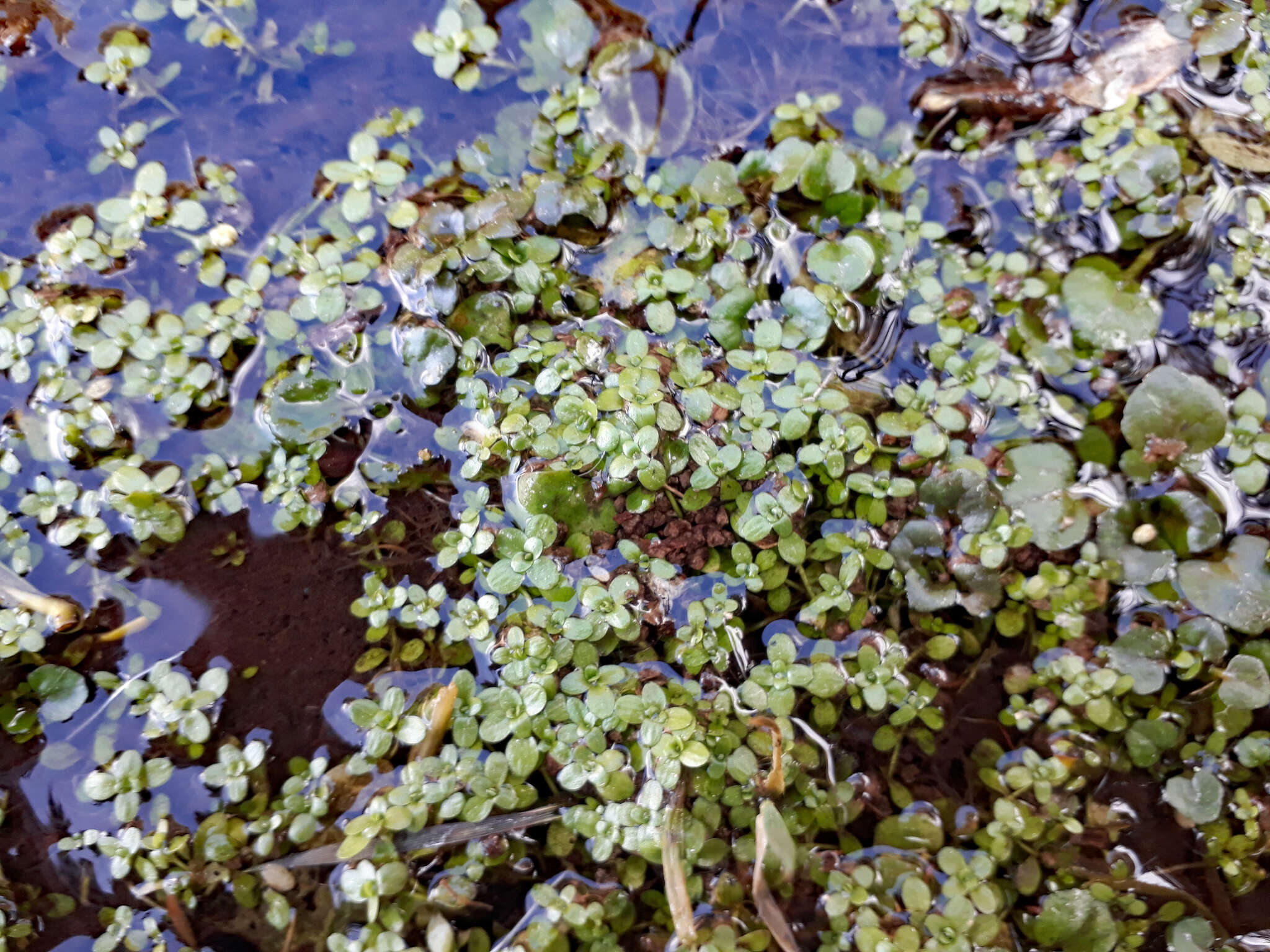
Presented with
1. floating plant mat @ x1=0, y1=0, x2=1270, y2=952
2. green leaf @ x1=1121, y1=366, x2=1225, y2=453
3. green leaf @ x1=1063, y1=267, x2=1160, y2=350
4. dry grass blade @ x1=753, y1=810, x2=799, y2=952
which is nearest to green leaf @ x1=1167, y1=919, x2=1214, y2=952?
floating plant mat @ x1=0, y1=0, x2=1270, y2=952

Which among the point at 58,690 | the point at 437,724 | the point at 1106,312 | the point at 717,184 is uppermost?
the point at 717,184

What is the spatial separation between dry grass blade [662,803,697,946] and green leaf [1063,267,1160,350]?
1613mm

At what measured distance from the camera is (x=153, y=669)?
1.92m

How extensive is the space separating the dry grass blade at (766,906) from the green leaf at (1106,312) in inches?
58.4

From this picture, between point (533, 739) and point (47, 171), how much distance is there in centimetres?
194

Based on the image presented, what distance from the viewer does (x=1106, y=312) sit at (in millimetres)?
1992

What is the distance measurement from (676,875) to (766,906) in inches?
10.0

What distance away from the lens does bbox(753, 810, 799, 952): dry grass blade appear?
6.07ft

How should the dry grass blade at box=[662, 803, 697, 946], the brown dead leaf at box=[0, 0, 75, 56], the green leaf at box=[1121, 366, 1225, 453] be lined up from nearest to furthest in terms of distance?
the dry grass blade at box=[662, 803, 697, 946], the green leaf at box=[1121, 366, 1225, 453], the brown dead leaf at box=[0, 0, 75, 56]

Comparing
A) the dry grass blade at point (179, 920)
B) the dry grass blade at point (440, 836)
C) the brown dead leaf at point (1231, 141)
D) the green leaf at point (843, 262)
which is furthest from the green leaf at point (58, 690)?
the brown dead leaf at point (1231, 141)

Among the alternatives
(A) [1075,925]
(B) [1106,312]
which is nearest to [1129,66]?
(B) [1106,312]

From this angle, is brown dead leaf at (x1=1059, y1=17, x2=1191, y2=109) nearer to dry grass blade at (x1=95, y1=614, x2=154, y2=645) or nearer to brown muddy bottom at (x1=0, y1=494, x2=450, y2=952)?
brown muddy bottom at (x1=0, y1=494, x2=450, y2=952)

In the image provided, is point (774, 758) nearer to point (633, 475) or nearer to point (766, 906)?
point (766, 906)

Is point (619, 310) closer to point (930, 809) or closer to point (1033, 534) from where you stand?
point (1033, 534)
